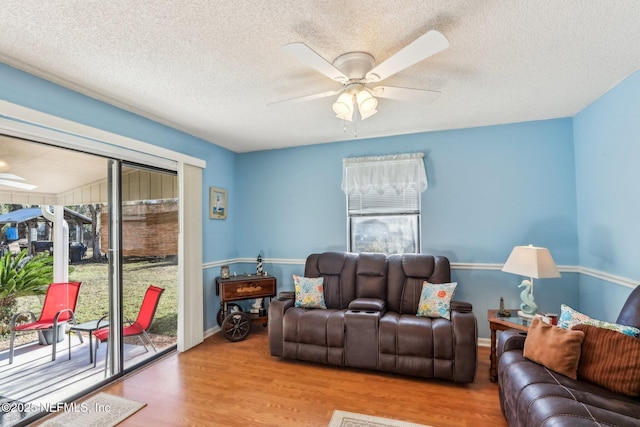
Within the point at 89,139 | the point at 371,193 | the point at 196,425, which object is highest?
the point at 89,139

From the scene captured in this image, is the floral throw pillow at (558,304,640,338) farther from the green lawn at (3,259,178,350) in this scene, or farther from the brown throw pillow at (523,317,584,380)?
the green lawn at (3,259,178,350)

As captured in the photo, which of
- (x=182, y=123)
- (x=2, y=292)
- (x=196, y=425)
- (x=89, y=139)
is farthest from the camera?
(x=182, y=123)

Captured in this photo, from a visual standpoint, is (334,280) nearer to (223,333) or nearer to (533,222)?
Result: (223,333)

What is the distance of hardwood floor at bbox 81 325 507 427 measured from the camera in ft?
7.25

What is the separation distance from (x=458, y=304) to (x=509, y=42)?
2215mm

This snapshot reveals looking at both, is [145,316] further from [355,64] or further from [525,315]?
[525,315]

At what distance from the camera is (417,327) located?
2744mm

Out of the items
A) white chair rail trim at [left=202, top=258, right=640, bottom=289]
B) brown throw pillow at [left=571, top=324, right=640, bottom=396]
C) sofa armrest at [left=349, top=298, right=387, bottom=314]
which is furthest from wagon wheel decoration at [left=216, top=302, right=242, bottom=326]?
brown throw pillow at [left=571, top=324, right=640, bottom=396]

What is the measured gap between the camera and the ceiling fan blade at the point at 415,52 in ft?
4.73

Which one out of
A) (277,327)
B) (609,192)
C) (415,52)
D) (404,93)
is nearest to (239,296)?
(277,327)

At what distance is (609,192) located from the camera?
2.66 meters

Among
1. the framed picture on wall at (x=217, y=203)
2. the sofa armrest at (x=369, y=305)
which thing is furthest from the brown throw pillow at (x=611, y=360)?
the framed picture on wall at (x=217, y=203)

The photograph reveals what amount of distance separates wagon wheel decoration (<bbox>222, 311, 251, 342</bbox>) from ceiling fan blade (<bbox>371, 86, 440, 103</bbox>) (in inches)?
118

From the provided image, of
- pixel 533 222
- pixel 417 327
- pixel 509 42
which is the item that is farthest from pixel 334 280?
pixel 509 42
